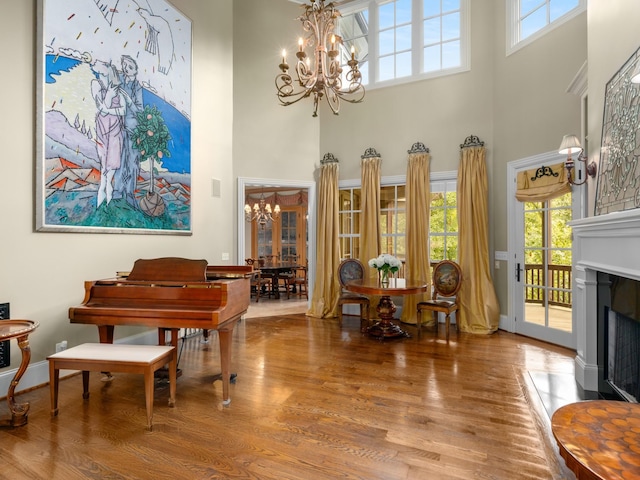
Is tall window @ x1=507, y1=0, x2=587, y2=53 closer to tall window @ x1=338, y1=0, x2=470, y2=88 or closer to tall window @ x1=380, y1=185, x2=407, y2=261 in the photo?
tall window @ x1=338, y1=0, x2=470, y2=88

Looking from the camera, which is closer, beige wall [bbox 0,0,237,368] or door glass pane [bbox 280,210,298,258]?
beige wall [bbox 0,0,237,368]

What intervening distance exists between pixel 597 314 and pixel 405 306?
9.19ft

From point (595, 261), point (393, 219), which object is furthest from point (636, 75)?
point (393, 219)

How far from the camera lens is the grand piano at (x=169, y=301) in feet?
8.68

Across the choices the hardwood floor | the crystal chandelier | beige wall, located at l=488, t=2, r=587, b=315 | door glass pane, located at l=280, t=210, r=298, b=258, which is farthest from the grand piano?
door glass pane, located at l=280, t=210, r=298, b=258

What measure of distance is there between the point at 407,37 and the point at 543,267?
409 centimetres

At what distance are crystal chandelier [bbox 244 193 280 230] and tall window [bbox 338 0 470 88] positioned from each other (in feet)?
14.7

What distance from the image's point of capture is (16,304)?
2916 mm

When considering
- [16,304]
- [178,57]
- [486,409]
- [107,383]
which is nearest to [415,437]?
[486,409]

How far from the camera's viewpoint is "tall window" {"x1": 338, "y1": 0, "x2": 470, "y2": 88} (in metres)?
5.42

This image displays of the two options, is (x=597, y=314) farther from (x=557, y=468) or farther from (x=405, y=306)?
(x=405, y=306)

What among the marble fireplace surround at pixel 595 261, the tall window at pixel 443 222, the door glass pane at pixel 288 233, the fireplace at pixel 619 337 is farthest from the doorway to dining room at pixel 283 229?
the fireplace at pixel 619 337

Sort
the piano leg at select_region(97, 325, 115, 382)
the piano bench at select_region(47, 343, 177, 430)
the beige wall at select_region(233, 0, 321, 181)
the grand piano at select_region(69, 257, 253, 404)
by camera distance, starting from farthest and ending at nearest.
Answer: the beige wall at select_region(233, 0, 321, 181) < the piano leg at select_region(97, 325, 115, 382) < the grand piano at select_region(69, 257, 253, 404) < the piano bench at select_region(47, 343, 177, 430)

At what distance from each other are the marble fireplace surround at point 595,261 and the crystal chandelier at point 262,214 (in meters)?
7.22
